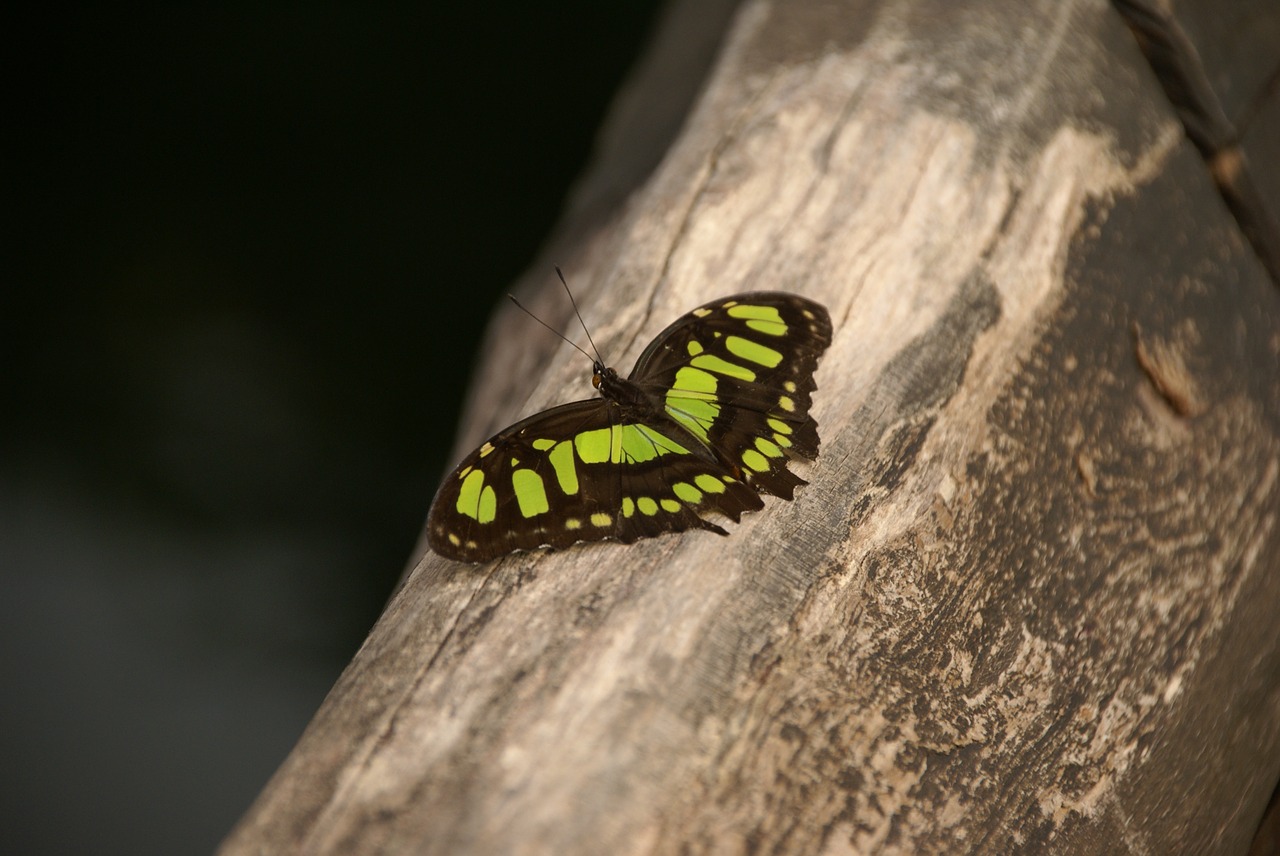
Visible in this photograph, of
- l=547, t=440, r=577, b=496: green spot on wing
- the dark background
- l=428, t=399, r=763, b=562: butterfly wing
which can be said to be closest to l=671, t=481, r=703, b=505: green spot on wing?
l=428, t=399, r=763, b=562: butterfly wing

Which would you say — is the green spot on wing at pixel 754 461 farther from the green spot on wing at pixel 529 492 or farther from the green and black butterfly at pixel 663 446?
the green spot on wing at pixel 529 492

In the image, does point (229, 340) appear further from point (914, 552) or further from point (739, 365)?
point (914, 552)

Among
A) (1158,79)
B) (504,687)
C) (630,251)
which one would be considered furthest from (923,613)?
(1158,79)

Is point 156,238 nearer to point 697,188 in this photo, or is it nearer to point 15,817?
point 15,817

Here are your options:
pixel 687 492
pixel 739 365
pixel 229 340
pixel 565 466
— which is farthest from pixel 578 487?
pixel 229 340

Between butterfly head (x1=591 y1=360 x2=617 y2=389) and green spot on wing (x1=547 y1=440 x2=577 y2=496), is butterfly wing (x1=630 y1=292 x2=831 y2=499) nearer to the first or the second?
butterfly head (x1=591 y1=360 x2=617 y2=389)

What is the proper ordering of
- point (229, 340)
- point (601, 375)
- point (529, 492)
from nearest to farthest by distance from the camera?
point (529, 492)
point (601, 375)
point (229, 340)

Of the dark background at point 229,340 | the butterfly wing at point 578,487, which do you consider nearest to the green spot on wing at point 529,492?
the butterfly wing at point 578,487
